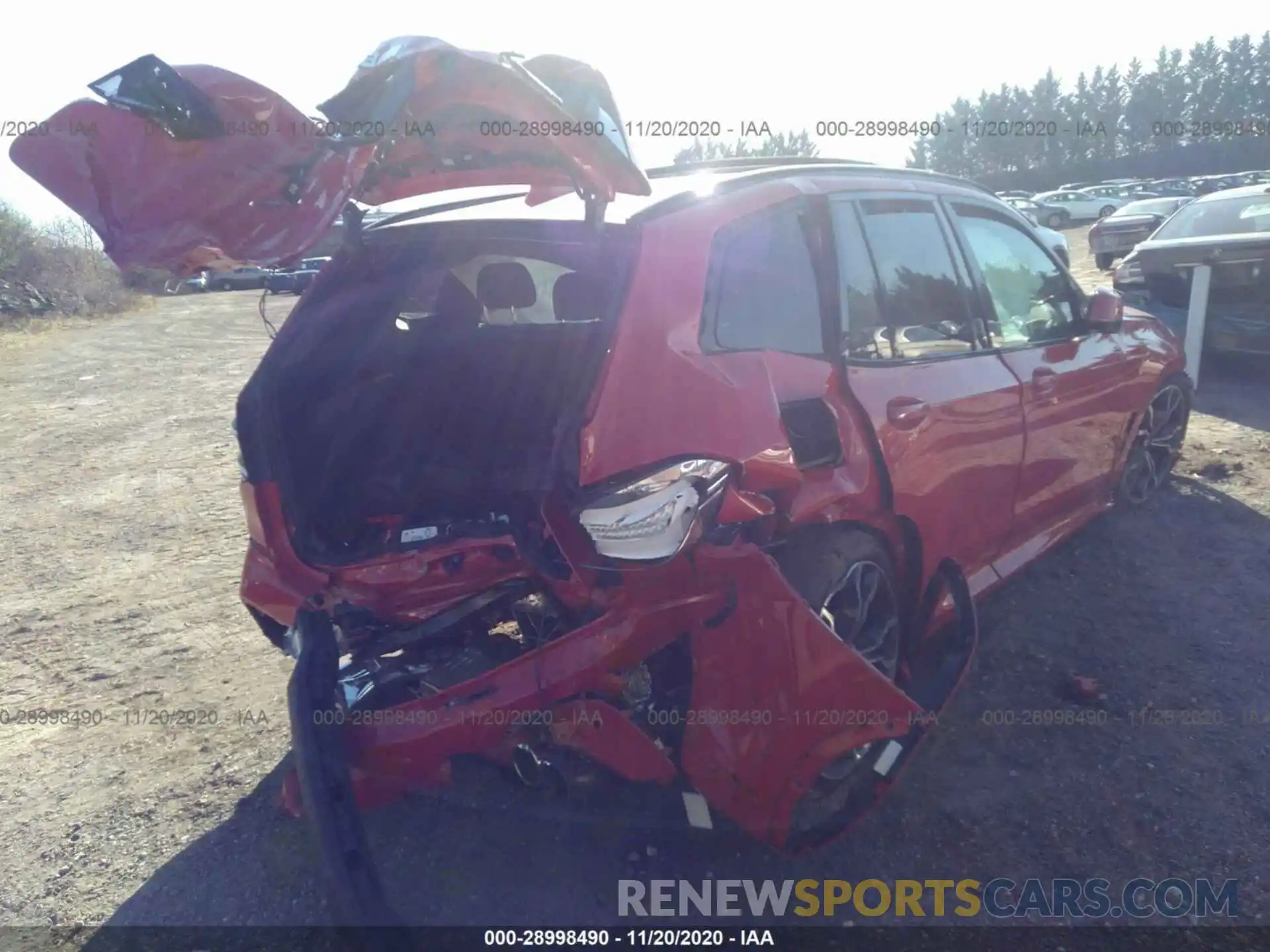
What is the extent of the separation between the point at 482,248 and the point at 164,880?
2101mm

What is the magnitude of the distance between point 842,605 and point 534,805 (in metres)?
Result: 1.14

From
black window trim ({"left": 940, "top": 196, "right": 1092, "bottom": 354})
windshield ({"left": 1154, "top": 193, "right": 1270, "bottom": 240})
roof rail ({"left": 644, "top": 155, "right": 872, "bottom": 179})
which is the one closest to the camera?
roof rail ({"left": 644, "top": 155, "right": 872, "bottom": 179})

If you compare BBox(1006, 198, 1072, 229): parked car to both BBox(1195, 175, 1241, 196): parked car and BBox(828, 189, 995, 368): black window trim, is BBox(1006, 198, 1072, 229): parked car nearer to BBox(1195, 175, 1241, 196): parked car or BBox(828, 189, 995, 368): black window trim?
BBox(1195, 175, 1241, 196): parked car

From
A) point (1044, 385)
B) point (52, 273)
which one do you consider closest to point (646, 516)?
point (1044, 385)

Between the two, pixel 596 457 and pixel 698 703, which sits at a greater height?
pixel 596 457

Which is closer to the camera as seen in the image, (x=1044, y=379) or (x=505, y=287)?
(x=505, y=287)

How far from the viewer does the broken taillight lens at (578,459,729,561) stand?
7.41 ft

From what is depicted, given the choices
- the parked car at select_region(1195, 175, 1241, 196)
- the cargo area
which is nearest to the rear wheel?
the cargo area

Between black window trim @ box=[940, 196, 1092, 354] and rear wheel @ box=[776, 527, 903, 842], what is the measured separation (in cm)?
127

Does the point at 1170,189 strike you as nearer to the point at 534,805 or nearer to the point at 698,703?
the point at 534,805

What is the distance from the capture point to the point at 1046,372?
4004 millimetres

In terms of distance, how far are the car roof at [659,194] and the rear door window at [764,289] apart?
0.46 ft

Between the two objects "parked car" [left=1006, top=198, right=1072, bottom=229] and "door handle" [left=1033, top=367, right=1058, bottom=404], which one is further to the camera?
"parked car" [left=1006, top=198, right=1072, bottom=229]

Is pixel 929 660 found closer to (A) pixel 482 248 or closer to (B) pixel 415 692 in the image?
(B) pixel 415 692
